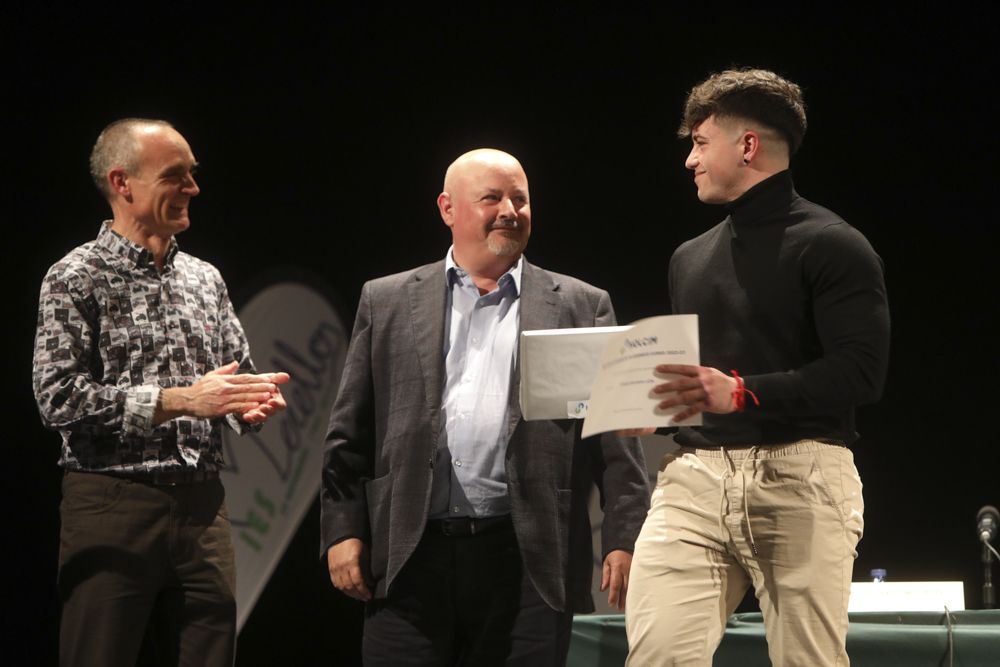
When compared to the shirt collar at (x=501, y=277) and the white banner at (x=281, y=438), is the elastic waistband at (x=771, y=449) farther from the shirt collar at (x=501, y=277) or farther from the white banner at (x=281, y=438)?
the white banner at (x=281, y=438)

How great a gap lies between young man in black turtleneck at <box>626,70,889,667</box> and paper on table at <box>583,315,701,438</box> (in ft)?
0.08

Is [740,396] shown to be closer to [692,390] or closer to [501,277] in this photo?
[692,390]

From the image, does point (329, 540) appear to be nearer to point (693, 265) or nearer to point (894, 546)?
point (693, 265)

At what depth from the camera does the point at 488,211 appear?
2893 mm

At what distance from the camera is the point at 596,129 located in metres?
5.11

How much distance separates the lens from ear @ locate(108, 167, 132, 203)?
2867 millimetres

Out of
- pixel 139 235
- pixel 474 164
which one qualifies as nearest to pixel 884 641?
pixel 474 164

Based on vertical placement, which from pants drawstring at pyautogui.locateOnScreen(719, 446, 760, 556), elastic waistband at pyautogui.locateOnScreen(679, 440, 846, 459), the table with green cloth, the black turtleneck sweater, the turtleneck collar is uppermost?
the turtleneck collar

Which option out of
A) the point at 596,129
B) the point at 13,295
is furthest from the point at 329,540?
the point at 596,129

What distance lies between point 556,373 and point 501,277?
544mm

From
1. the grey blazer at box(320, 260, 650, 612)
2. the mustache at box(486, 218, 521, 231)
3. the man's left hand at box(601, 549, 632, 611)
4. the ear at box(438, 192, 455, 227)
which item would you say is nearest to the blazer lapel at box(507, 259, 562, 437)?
the grey blazer at box(320, 260, 650, 612)

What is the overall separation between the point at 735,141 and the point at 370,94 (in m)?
2.71

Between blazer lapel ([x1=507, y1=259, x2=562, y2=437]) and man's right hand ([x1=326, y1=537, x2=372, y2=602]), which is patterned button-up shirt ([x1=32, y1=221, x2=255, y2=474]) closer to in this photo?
man's right hand ([x1=326, y1=537, x2=372, y2=602])

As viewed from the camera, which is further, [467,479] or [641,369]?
[467,479]
